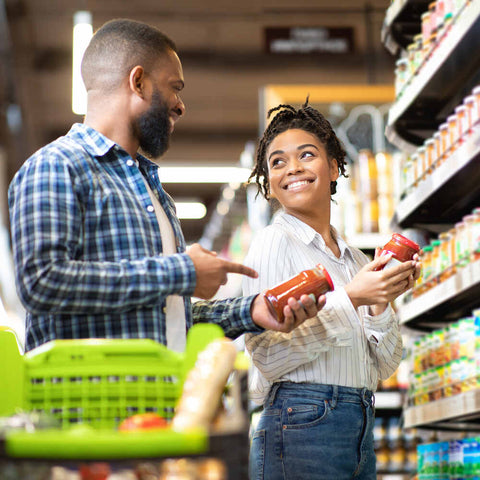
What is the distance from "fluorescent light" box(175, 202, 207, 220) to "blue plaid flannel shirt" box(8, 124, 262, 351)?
42.8ft

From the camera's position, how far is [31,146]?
39.7 feet

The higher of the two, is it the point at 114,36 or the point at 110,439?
the point at 114,36

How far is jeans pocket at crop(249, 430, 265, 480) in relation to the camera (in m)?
2.47

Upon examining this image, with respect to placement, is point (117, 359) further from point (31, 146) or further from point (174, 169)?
point (31, 146)

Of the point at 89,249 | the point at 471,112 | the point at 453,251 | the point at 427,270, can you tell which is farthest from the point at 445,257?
the point at 89,249

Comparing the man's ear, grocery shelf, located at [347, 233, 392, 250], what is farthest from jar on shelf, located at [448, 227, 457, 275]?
grocery shelf, located at [347, 233, 392, 250]

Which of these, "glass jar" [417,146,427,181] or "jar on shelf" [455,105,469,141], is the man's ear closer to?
"jar on shelf" [455,105,469,141]

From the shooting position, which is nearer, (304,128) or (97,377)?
(97,377)

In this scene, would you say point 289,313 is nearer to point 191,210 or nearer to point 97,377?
point 97,377

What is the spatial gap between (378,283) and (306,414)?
0.44m

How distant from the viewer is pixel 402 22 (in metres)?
4.19

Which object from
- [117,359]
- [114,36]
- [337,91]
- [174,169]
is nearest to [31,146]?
[174,169]

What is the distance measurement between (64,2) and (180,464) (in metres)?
8.38

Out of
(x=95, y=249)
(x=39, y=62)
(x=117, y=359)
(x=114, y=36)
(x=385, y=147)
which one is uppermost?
(x=39, y=62)
